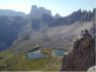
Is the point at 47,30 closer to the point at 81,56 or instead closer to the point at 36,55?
the point at 36,55

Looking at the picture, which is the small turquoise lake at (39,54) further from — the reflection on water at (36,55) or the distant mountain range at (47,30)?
the distant mountain range at (47,30)

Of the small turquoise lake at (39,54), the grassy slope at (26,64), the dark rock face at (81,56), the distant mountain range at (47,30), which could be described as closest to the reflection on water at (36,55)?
the small turquoise lake at (39,54)

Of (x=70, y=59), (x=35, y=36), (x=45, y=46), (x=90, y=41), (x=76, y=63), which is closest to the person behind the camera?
(x=90, y=41)

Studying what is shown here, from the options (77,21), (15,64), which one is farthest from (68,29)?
(15,64)

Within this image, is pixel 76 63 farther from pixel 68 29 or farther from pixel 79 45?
pixel 68 29

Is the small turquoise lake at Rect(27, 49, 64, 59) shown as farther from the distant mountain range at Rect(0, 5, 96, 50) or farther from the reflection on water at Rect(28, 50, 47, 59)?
the distant mountain range at Rect(0, 5, 96, 50)

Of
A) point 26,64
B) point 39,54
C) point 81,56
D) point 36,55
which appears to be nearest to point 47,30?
point 39,54

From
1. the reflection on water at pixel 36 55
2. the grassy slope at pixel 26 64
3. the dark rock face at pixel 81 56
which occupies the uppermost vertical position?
the dark rock face at pixel 81 56

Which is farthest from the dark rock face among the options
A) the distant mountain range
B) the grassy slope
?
the distant mountain range
